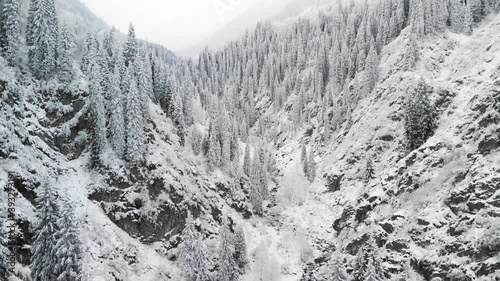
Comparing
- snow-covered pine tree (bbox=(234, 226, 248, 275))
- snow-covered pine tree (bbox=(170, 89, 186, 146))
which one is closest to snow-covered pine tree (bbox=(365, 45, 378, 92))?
snow-covered pine tree (bbox=(170, 89, 186, 146))

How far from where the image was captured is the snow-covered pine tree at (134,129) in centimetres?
6688

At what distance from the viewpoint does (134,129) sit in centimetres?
6738

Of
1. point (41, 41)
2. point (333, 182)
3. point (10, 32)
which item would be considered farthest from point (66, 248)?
point (333, 182)

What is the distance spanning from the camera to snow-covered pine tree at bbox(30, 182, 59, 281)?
4038cm

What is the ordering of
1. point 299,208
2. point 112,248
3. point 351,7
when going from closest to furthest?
point 112,248
point 299,208
point 351,7

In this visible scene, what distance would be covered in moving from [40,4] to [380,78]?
257 ft

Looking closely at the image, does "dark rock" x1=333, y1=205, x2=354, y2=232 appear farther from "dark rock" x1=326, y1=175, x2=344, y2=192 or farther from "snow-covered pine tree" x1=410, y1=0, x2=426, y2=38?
"snow-covered pine tree" x1=410, y1=0, x2=426, y2=38

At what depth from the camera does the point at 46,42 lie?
6366 cm

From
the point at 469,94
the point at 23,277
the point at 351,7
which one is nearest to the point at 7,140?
the point at 23,277

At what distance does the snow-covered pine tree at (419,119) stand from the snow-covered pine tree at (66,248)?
58511 millimetres

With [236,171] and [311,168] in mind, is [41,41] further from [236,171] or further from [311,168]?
[311,168]

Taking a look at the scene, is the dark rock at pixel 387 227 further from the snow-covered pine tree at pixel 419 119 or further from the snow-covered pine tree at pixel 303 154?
the snow-covered pine tree at pixel 303 154

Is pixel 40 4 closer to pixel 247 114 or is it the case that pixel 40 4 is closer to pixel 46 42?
pixel 46 42

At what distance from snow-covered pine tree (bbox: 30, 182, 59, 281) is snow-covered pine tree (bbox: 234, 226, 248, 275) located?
36909mm
